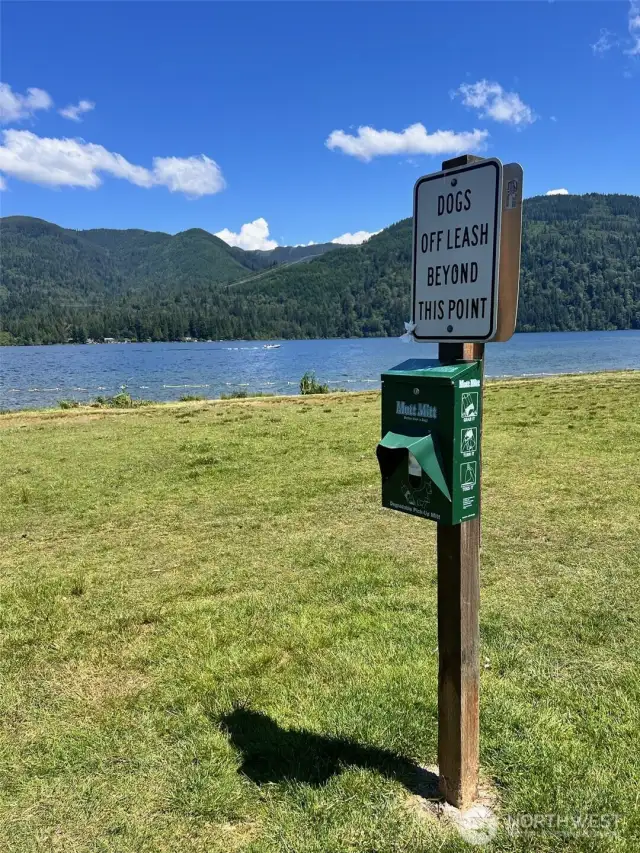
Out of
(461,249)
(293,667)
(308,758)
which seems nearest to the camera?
(461,249)

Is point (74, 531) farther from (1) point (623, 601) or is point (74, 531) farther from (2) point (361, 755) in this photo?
(1) point (623, 601)

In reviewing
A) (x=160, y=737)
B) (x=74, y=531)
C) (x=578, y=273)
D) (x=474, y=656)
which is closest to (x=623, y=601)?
(x=474, y=656)

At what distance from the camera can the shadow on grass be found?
2.75 meters

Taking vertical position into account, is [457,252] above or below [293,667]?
above

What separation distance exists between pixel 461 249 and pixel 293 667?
274cm

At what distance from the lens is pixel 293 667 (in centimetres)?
375

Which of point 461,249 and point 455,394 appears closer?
point 455,394

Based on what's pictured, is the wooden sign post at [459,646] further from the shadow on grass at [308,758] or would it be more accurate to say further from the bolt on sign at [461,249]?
Answer: the shadow on grass at [308,758]

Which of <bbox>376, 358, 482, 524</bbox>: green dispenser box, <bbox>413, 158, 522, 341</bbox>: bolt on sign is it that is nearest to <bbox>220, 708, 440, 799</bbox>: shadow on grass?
<bbox>376, 358, 482, 524</bbox>: green dispenser box

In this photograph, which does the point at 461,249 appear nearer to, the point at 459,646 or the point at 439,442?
the point at 439,442

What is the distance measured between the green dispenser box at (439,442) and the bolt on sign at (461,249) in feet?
0.58

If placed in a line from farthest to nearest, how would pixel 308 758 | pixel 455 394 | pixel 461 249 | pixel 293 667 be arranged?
1. pixel 293 667
2. pixel 308 758
3. pixel 461 249
4. pixel 455 394

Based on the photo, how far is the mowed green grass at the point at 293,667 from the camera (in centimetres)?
257

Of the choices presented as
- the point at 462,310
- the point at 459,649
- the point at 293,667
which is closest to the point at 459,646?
the point at 459,649
